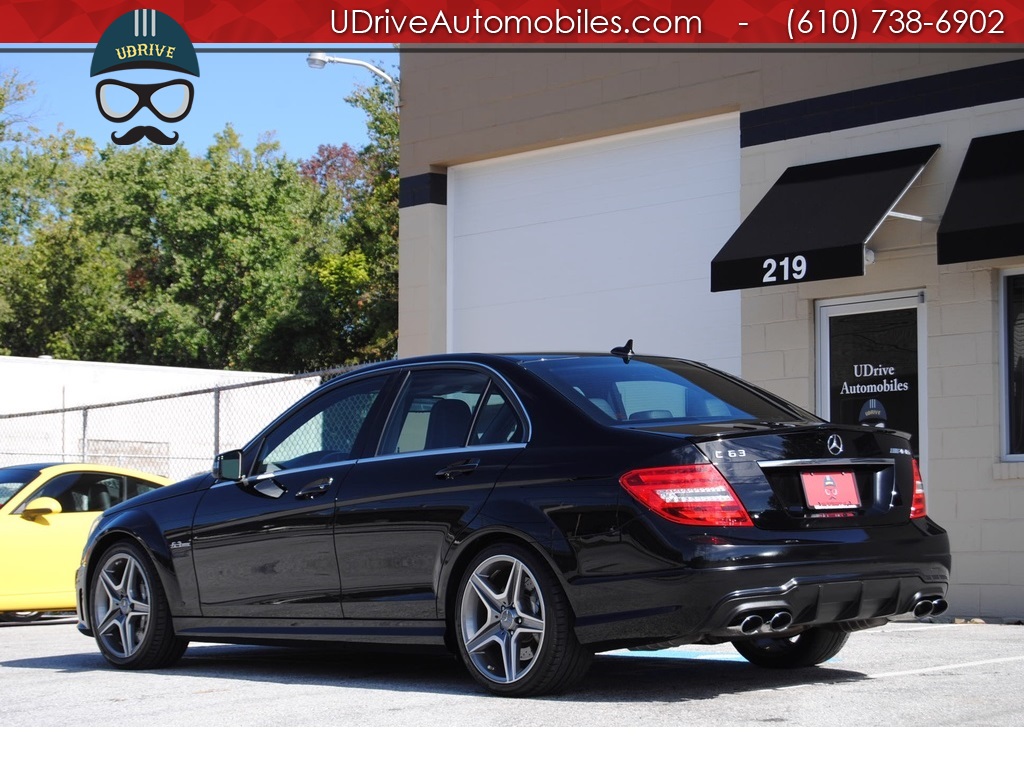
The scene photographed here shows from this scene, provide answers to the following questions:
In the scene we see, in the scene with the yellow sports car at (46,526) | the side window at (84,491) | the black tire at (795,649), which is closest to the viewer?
the black tire at (795,649)

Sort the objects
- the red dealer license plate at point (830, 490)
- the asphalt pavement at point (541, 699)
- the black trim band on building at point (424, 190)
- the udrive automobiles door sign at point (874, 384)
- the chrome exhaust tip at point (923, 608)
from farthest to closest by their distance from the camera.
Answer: the black trim band on building at point (424, 190), the udrive automobiles door sign at point (874, 384), the chrome exhaust tip at point (923, 608), the red dealer license plate at point (830, 490), the asphalt pavement at point (541, 699)

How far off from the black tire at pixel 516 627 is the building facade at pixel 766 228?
6.72 metres

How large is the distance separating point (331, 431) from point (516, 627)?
2.15 meters

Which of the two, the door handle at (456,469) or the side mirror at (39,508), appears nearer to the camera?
the door handle at (456,469)

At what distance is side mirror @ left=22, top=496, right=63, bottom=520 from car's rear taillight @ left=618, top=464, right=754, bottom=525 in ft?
25.9

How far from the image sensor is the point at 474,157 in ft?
57.5

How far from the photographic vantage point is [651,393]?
713 cm

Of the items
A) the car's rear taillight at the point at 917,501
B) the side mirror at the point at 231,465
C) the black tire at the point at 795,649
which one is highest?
the side mirror at the point at 231,465

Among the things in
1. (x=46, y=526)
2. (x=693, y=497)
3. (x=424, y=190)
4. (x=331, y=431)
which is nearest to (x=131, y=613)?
(x=331, y=431)

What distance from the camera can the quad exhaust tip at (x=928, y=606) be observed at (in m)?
6.77

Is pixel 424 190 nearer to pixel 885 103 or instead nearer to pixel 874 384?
pixel 885 103

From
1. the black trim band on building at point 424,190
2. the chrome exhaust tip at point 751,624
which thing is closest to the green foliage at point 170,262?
the black trim band on building at point 424,190

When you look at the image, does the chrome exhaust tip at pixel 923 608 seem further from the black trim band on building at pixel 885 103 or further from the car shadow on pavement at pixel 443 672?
the black trim band on building at pixel 885 103
